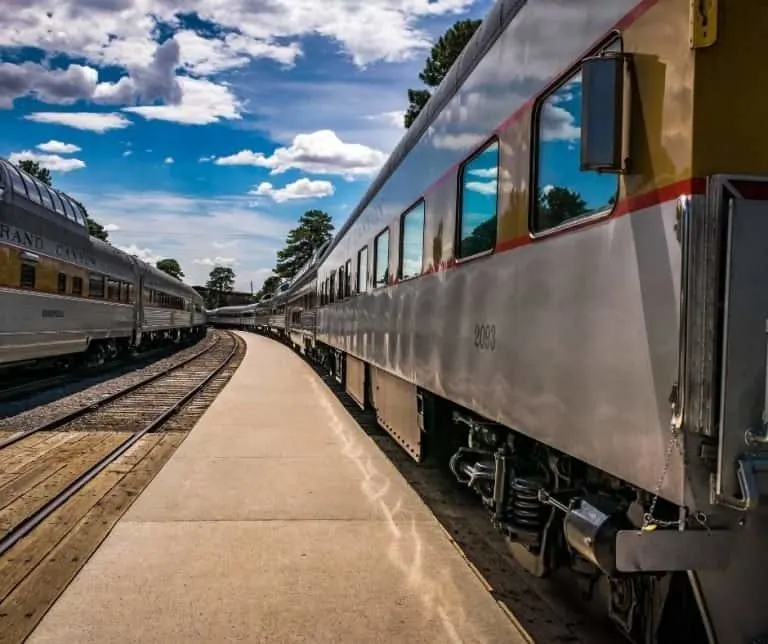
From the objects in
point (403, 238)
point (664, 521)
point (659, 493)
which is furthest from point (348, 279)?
point (659, 493)

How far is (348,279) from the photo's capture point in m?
13.3

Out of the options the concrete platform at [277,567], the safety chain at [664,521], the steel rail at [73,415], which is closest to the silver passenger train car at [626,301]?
the safety chain at [664,521]

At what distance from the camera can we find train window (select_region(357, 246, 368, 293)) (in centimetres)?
1095

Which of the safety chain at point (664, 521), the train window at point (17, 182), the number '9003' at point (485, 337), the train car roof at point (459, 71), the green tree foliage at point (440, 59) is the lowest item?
the safety chain at point (664, 521)

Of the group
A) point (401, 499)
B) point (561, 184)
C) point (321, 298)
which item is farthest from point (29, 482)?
point (321, 298)

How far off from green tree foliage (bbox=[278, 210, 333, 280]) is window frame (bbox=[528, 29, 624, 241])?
105 metres

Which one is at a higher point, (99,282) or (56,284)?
(99,282)

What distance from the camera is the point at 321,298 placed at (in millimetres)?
18891

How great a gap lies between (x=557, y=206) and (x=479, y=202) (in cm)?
138

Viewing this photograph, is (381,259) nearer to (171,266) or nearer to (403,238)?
(403,238)

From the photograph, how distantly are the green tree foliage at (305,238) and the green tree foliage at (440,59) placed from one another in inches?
2771

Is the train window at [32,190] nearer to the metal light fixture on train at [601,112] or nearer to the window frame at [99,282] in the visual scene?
the window frame at [99,282]

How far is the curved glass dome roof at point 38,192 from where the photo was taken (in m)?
14.0

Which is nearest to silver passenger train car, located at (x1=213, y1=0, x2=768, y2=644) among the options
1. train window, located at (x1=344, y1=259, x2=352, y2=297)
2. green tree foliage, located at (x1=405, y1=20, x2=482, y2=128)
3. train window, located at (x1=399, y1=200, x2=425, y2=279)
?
train window, located at (x1=399, y1=200, x2=425, y2=279)
